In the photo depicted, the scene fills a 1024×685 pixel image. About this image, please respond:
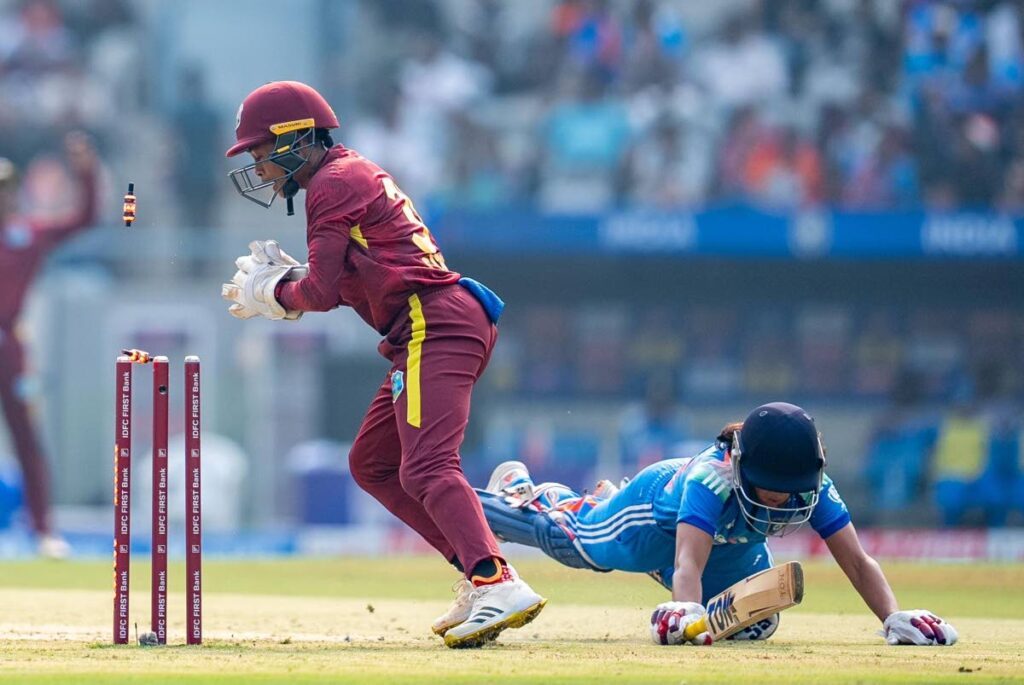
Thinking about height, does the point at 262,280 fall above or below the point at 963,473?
above

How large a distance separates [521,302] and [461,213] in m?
1.58

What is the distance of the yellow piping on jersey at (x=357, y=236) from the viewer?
505 centimetres

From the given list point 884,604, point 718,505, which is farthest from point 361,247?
point 884,604

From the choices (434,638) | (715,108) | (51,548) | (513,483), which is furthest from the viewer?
(715,108)

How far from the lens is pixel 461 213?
15.0 meters

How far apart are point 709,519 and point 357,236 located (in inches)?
56.9

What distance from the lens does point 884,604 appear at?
17.2ft

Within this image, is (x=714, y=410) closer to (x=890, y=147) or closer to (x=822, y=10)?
(x=890, y=147)

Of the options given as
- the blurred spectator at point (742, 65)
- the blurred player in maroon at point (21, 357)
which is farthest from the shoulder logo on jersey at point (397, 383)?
the blurred spectator at point (742, 65)

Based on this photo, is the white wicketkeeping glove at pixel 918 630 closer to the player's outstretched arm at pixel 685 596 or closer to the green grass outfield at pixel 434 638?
the green grass outfield at pixel 434 638

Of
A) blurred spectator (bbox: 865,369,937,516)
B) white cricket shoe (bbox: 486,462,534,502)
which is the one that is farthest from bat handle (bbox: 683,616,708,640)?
blurred spectator (bbox: 865,369,937,516)

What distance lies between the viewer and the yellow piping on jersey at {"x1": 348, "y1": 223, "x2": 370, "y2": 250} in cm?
505

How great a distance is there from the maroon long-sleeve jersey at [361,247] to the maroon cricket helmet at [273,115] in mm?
152

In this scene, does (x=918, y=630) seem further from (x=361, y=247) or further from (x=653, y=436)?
(x=653, y=436)
